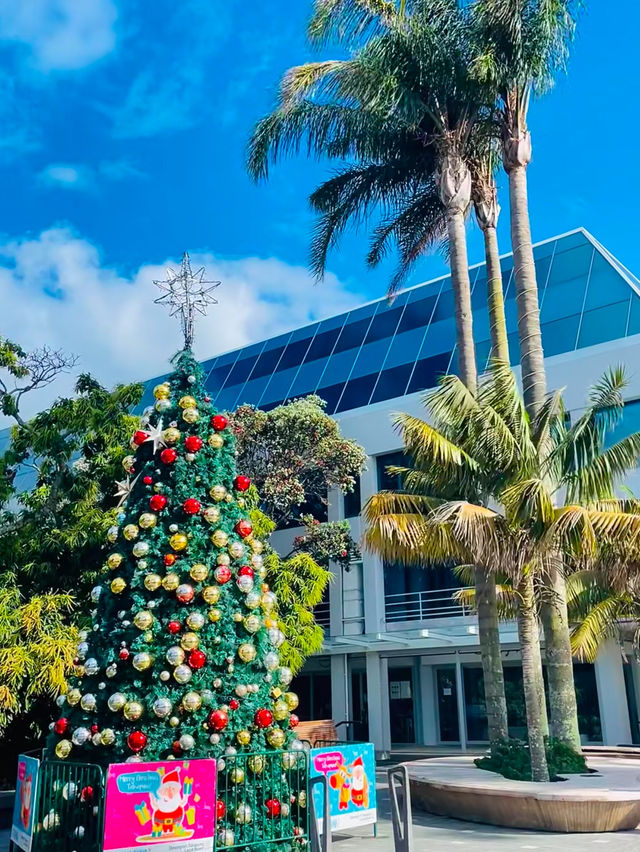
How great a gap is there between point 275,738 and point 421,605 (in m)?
16.2

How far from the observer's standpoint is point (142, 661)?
23.9 ft

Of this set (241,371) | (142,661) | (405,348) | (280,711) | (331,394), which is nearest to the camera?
(142,661)

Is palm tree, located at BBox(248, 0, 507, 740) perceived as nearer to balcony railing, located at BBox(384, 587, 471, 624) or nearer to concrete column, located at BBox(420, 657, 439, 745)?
balcony railing, located at BBox(384, 587, 471, 624)

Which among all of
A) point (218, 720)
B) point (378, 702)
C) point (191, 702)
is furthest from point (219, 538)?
point (378, 702)

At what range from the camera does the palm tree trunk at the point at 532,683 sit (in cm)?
1115

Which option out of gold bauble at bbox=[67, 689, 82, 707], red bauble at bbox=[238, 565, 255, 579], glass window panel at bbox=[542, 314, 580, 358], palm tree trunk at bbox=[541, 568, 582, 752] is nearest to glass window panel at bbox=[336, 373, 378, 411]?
glass window panel at bbox=[542, 314, 580, 358]

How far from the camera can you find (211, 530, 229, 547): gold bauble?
Result: 26.1 feet

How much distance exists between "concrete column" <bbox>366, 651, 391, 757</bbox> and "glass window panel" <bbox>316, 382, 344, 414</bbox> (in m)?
8.02

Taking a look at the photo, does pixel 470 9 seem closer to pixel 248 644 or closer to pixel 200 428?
pixel 200 428

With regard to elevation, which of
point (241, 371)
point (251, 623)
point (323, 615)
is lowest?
point (251, 623)

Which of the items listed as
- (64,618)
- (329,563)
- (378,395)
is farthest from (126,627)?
(378,395)

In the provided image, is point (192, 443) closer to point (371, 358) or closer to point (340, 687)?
point (340, 687)

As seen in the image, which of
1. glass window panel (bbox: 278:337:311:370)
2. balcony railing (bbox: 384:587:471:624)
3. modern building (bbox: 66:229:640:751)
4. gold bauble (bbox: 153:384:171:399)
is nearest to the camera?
gold bauble (bbox: 153:384:171:399)

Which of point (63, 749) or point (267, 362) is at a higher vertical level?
point (267, 362)
